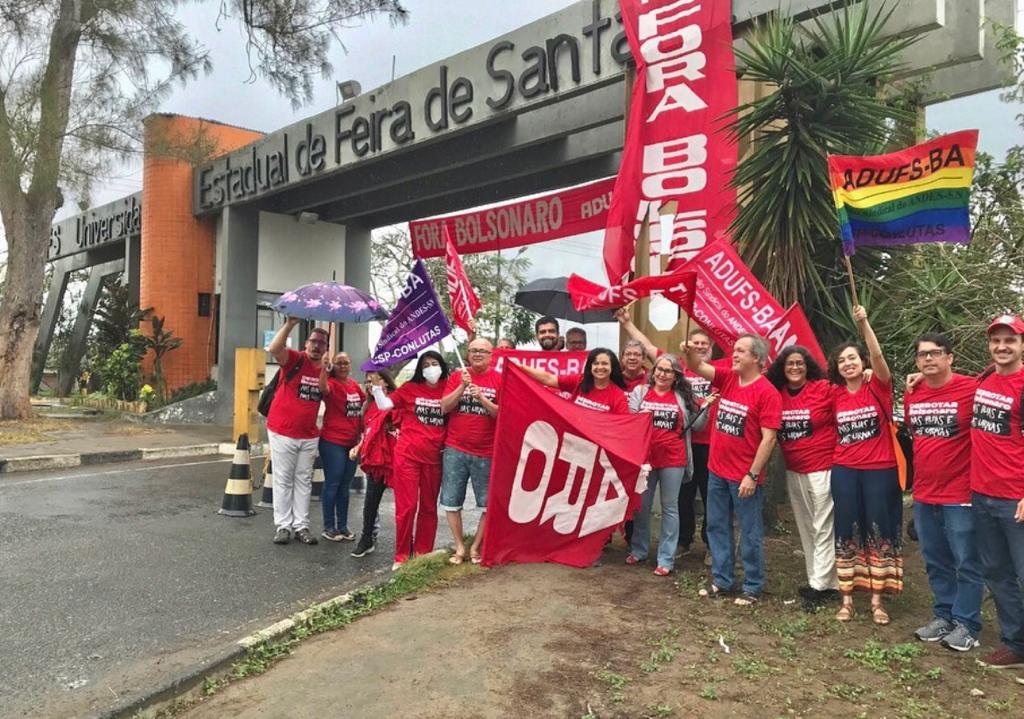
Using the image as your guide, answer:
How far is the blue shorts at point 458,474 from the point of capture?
20.0 ft

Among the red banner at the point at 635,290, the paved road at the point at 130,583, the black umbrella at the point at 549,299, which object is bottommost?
the paved road at the point at 130,583

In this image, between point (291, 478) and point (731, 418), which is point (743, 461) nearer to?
point (731, 418)

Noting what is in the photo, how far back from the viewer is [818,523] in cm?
515

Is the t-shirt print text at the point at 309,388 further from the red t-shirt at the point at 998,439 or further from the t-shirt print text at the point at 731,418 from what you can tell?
the red t-shirt at the point at 998,439

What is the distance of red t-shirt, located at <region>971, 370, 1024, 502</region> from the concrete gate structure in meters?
4.67

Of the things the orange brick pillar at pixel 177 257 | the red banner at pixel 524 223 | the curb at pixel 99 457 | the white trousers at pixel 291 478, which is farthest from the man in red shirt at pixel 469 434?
the orange brick pillar at pixel 177 257

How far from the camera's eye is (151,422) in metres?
18.5

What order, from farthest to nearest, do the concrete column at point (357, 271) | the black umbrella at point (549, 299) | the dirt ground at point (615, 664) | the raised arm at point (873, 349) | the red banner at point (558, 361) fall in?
the concrete column at point (357, 271), the black umbrella at point (549, 299), the red banner at point (558, 361), the raised arm at point (873, 349), the dirt ground at point (615, 664)

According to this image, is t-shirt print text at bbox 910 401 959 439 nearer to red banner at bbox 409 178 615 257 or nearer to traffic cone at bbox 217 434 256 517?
traffic cone at bbox 217 434 256 517

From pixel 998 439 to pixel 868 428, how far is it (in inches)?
31.6

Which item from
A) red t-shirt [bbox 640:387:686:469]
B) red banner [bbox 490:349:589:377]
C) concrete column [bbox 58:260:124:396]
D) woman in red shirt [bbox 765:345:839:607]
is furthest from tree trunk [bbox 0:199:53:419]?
woman in red shirt [bbox 765:345:839:607]

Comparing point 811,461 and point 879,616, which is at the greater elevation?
point 811,461

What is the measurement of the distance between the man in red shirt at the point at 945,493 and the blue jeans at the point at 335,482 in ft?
15.3

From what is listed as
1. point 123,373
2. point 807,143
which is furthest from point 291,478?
point 123,373
